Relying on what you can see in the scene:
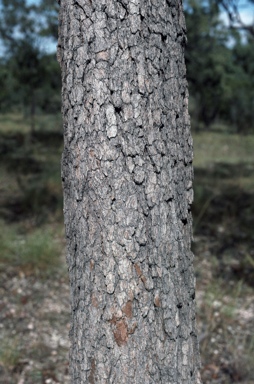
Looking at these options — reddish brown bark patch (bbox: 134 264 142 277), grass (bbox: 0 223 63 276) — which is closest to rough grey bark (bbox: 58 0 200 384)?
Result: reddish brown bark patch (bbox: 134 264 142 277)

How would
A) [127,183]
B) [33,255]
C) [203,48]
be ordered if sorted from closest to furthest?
[127,183] < [33,255] < [203,48]

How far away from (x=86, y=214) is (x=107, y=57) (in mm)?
418

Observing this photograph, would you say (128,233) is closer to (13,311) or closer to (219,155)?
(13,311)

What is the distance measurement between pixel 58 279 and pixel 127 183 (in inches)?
112

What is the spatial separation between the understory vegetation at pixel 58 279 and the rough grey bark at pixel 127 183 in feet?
4.98

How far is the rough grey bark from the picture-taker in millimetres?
1294

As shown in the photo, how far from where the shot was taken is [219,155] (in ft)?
40.4

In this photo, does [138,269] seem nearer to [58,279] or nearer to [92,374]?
[92,374]

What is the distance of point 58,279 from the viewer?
13.2 feet

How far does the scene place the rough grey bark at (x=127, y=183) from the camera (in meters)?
1.29

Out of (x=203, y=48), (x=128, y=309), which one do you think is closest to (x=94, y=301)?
(x=128, y=309)

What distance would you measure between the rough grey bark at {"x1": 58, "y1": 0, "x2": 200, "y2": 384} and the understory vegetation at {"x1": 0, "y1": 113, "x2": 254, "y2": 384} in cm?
152

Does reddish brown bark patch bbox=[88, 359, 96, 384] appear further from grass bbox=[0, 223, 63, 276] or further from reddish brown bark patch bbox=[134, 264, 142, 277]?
grass bbox=[0, 223, 63, 276]

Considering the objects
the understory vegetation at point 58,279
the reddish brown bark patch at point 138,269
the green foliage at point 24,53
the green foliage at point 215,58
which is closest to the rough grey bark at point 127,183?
the reddish brown bark patch at point 138,269
